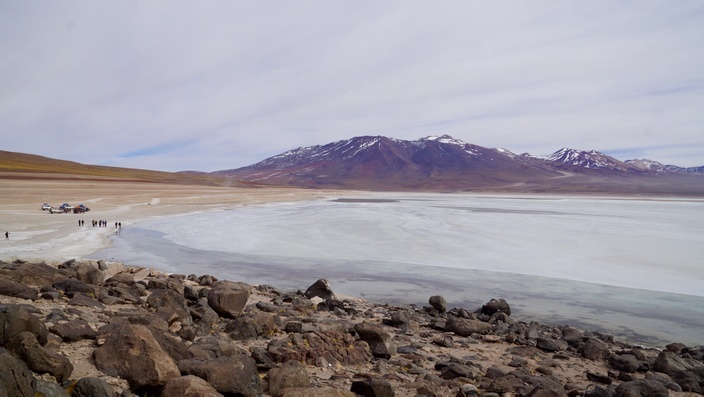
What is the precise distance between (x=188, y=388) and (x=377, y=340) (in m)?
3.25

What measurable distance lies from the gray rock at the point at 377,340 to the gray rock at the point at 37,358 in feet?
12.2

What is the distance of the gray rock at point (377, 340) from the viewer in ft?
21.2

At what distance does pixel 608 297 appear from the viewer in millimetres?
12758

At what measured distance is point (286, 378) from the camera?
15.3 feet

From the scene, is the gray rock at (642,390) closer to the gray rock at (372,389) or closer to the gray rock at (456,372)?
the gray rock at (456,372)

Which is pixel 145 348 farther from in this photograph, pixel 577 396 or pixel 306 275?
pixel 306 275

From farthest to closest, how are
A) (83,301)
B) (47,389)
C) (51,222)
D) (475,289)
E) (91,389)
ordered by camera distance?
(51,222) < (475,289) < (83,301) < (91,389) < (47,389)

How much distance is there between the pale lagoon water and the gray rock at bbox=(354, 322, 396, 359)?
5.26 metres

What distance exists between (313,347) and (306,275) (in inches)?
351

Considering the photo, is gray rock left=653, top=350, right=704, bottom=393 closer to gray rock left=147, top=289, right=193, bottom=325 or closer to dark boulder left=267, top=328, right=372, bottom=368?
dark boulder left=267, top=328, right=372, bottom=368

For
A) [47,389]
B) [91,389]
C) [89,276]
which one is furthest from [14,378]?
[89,276]

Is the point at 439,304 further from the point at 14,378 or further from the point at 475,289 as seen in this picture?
the point at 14,378

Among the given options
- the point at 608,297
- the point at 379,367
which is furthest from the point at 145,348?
the point at 608,297

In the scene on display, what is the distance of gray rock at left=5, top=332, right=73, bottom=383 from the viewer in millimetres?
3830
